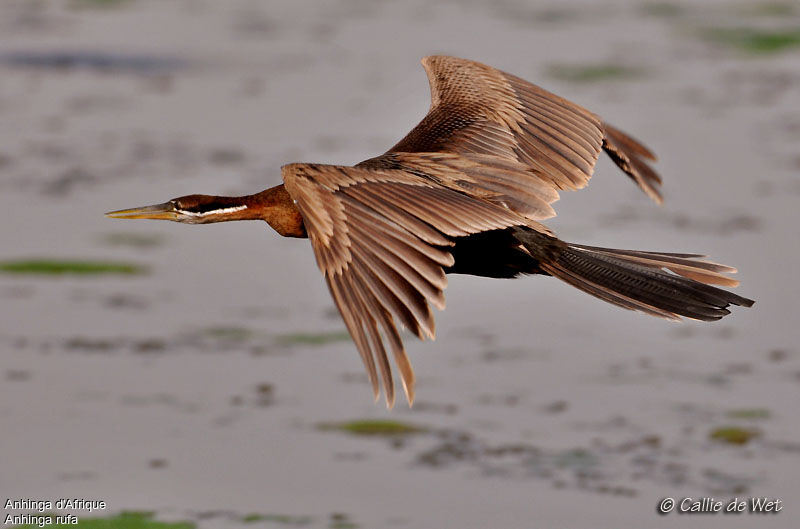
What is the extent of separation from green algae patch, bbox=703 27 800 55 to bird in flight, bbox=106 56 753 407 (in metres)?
8.91

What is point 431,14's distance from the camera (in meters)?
17.6

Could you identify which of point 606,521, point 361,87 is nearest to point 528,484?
point 606,521

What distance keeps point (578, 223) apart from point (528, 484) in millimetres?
3475

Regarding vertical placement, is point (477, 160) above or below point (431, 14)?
below

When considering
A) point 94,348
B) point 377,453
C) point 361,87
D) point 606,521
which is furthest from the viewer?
point 361,87

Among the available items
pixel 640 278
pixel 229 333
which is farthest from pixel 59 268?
pixel 640 278

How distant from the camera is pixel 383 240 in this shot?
5.05m

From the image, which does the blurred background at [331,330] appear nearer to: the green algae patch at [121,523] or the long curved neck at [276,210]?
the green algae patch at [121,523]

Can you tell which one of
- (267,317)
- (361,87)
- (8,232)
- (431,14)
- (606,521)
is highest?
(431,14)

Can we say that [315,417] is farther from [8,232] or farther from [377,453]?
[8,232]

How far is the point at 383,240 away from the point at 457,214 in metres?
0.31

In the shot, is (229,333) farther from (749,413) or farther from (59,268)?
(749,413)

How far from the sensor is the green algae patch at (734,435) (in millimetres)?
8352

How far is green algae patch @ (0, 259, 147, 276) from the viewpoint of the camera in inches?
404
